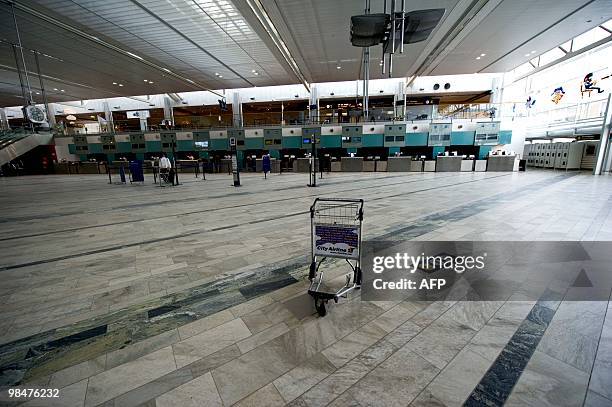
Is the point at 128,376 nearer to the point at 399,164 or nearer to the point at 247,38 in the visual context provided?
the point at 247,38

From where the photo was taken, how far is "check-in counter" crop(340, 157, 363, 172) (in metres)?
16.7

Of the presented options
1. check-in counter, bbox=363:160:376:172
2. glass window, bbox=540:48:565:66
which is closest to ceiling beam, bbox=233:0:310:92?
check-in counter, bbox=363:160:376:172

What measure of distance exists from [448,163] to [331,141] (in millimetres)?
7733

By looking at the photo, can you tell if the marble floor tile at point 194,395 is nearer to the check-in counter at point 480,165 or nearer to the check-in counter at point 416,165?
the check-in counter at point 416,165

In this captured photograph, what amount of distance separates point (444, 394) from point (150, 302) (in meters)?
2.35

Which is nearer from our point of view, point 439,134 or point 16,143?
point 439,134

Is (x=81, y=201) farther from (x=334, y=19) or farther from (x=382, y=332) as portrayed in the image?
(x=334, y=19)

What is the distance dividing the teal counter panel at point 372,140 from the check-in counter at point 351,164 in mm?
1198

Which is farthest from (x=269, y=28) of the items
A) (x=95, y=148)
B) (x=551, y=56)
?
(x=95, y=148)

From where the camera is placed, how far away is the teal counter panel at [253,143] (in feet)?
61.6

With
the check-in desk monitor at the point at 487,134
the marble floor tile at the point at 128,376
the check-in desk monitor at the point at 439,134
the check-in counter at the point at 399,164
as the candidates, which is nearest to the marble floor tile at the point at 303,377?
the marble floor tile at the point at 128,376

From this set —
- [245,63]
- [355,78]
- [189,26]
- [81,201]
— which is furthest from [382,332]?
[355,78]

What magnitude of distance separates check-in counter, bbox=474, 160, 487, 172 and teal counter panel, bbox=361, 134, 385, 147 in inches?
235

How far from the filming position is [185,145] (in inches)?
782
